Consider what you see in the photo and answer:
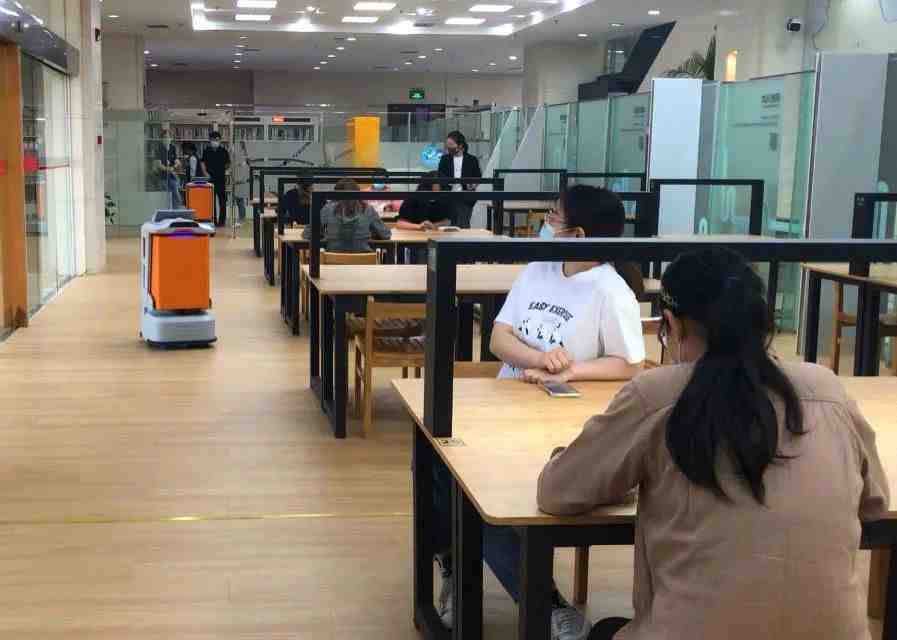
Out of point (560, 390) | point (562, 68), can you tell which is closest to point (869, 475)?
point (560, 390)

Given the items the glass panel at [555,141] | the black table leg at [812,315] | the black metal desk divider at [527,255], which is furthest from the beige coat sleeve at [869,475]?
the glass panel at [555,141]

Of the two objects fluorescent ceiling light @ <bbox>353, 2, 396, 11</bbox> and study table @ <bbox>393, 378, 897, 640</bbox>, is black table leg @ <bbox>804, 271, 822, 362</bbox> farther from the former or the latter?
fluorescent ceiling light @ <bbox>353, 2, 396, 11</bbox>

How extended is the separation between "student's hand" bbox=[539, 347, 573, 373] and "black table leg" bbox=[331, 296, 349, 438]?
2.20m

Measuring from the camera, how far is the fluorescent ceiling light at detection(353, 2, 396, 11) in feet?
56.0

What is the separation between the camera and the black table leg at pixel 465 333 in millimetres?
6227

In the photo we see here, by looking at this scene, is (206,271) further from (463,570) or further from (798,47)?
(798,47)

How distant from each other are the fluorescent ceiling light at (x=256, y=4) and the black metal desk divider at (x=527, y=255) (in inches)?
596

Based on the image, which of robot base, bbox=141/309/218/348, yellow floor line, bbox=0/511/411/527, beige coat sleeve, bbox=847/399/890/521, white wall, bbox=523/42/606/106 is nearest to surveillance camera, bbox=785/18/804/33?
robot base, bbox=141/309/218/348

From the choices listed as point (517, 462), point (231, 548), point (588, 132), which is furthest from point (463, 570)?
point (588, 132)

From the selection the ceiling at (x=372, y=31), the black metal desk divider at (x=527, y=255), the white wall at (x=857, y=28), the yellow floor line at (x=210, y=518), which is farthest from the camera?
the ceiling at (x=372, y=31)

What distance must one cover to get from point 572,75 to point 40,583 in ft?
61.6

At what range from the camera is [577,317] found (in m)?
3.21

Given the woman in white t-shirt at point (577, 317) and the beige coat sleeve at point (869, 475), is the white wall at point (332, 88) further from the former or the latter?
the beige coat sleeve at point (869, 475)

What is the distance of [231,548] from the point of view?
3883mm
